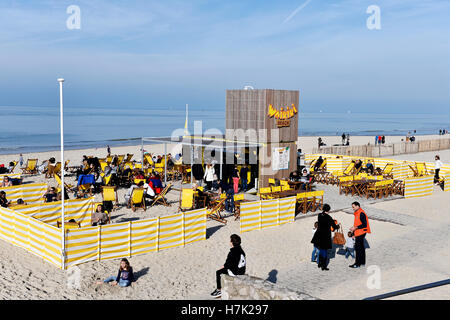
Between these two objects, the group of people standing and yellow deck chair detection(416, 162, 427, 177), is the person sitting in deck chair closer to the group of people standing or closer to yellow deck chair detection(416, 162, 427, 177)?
the group of people standing

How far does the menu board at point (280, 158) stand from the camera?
14.7m

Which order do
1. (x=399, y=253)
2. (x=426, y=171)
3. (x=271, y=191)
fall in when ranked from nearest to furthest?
(x=399, y=253) → (x=271, y=191) → (x=426, y=171)

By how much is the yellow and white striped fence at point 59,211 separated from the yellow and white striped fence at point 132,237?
2.17 meters

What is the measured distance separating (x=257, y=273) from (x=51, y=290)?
3358mm

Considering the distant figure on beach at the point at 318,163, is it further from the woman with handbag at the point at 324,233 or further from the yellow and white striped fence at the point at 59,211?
the woman with handbag at the point at 324,233

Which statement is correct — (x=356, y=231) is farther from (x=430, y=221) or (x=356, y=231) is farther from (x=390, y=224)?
(x=430, y=221)

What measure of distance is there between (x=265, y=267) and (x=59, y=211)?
5257 mm

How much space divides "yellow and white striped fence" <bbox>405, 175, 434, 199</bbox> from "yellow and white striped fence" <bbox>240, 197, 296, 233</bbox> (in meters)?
5.44

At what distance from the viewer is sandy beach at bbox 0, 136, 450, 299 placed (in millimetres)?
6676

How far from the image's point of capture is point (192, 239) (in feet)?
30.1

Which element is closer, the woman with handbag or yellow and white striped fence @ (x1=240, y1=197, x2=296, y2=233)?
the woman with handbag

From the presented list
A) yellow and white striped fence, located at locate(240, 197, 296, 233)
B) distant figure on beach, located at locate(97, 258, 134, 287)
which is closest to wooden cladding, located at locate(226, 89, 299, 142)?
yellow and white striped fence, located at locate(240, 197, 296, 233)

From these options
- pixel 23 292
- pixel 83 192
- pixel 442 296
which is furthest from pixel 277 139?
pixel 23 292

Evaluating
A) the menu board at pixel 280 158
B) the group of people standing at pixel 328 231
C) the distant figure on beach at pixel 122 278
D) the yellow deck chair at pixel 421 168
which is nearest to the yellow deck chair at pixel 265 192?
the menu board at pixel 280 158
